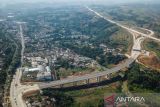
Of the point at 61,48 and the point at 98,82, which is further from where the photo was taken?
the point at 61,48

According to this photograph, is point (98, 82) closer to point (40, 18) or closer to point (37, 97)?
point (37, 97)

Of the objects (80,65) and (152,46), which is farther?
(152,46)

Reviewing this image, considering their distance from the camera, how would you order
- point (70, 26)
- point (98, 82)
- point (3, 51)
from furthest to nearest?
point (70, 26) < point (3, 51) < point (98, 82)

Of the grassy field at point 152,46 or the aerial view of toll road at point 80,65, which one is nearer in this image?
the aerial view of toll road at point 80,65

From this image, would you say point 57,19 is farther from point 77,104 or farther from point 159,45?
point 77,104

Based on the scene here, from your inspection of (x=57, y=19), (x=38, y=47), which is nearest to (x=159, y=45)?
(x=38, y=47)

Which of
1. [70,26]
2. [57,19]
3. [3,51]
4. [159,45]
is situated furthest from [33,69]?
[57,19]

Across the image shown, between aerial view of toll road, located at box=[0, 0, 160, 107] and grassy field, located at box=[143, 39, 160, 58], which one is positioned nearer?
aerial view of toll road, located at box=[0, 0, 160, 107]

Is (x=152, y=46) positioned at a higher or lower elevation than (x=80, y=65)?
lower

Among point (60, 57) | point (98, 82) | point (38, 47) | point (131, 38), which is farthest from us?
point (131, 38)
